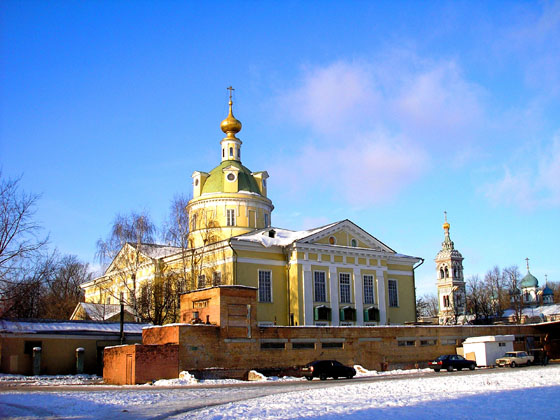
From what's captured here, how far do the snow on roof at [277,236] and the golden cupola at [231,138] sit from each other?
1068 centimetres

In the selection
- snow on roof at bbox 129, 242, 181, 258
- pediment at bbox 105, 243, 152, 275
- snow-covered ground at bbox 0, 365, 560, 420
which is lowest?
snow-covered ground at bbox 0, 365, 560, 420

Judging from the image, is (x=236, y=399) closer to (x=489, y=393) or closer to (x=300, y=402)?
(x=300, y=402)

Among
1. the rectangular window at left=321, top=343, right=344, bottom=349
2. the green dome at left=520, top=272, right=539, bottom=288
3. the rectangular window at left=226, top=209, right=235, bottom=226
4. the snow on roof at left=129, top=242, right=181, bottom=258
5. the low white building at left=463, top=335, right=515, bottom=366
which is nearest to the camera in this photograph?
the rectangular window at left=321, top=343, right=344, bottom=349

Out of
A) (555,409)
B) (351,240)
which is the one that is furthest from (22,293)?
(351,240)

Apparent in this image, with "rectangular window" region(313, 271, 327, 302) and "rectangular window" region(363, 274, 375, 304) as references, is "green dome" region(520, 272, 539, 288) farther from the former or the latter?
"rectangular window" region(313, 271, 327, 302)

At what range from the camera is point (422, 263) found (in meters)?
52.3

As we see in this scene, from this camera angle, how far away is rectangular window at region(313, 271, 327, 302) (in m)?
45.5

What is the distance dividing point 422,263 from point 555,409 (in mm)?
37125

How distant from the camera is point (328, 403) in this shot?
17.5m

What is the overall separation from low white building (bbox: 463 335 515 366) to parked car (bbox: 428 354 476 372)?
4.24 m

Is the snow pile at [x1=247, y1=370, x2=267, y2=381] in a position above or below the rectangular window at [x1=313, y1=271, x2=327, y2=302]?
below

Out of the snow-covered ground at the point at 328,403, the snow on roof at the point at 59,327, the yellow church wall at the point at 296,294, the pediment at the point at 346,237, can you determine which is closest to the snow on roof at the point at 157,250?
the snow on roof at the point at 59,327

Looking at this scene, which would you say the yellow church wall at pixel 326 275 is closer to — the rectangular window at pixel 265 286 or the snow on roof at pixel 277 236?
the snow on roof at pixel 277 236

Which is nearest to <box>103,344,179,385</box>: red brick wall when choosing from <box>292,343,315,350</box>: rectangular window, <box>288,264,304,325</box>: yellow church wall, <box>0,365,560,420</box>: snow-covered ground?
<box>0,365,560,420</box>: snow-covered ground
